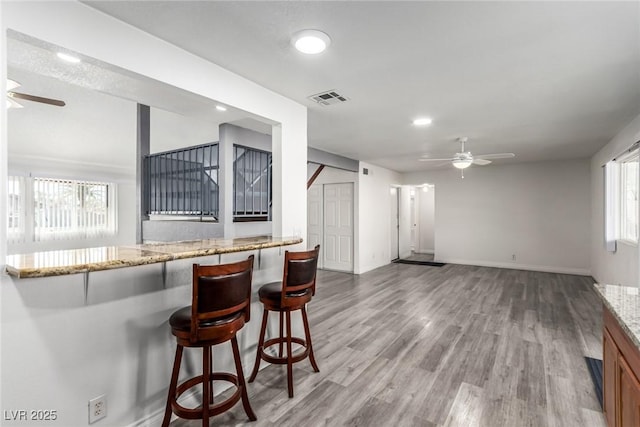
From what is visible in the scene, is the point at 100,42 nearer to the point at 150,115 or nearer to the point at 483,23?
the point at 483,23

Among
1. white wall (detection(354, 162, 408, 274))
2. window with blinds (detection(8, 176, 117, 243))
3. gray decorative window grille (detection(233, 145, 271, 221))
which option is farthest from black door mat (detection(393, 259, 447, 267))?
window with blinds (detection(8, 176, 117, 243))

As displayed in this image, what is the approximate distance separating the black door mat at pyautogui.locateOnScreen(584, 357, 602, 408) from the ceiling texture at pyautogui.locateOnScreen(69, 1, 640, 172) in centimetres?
243

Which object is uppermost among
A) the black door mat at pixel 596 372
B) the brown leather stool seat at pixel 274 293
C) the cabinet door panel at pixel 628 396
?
the brown leather stool seat at pixel 274 293

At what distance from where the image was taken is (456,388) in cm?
230

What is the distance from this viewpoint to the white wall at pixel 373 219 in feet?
21.3

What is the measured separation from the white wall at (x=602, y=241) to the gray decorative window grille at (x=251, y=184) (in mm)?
4438

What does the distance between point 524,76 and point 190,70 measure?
2.53m

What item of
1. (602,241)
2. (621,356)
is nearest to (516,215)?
(602,241)

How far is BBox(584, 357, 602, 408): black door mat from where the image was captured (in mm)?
2245

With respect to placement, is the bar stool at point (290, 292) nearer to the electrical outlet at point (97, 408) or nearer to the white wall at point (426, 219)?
the electrical outlet at point (97, 408)

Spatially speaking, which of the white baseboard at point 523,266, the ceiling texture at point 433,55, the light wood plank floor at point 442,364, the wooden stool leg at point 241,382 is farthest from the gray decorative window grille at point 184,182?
the white baseboard at point 523,266

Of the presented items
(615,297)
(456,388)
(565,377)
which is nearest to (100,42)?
(615,297)

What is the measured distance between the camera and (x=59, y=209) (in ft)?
18.2

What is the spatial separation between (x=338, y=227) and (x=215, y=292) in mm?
5283
